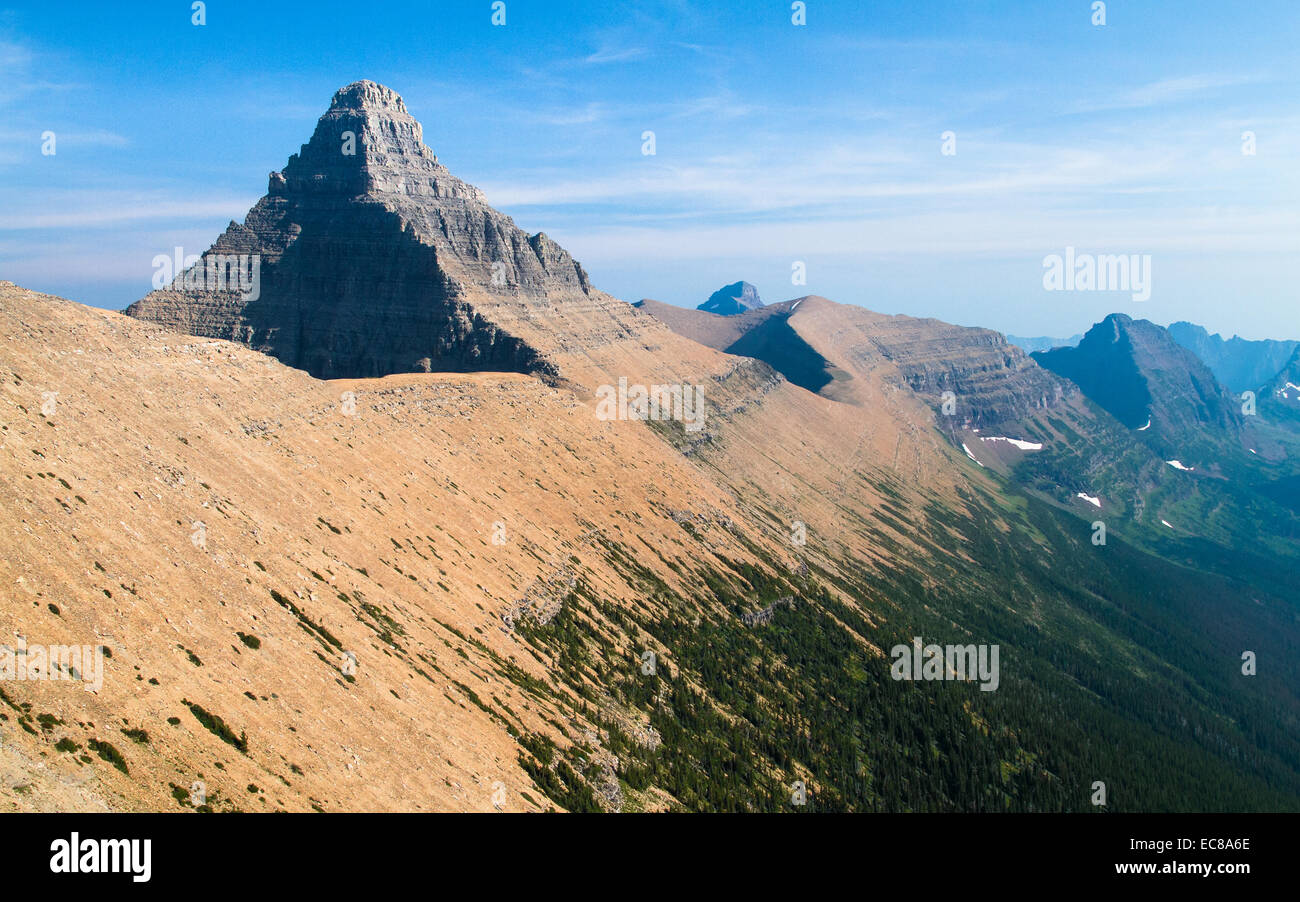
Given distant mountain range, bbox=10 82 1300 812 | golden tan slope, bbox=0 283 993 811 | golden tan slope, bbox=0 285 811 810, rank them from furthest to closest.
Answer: distant mountain range, bbox=10 82 1300 812 → golden tan slope, bbox=0 285 811 810 → golden tan slope, bbox=0 283 993 811

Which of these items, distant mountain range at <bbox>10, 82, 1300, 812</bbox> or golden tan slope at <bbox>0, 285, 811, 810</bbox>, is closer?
golden tan slope at <bbox>0, 285, 811, 810</bbox>

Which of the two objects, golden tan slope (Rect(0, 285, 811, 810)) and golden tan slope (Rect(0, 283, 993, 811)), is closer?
golden tan slope (Rect(0, 283, 993, 811))

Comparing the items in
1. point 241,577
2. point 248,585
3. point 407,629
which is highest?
point 241,577

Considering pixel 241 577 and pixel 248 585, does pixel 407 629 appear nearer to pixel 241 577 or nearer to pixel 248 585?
pixel 248 585

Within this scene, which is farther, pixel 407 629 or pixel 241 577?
pixel 407 629

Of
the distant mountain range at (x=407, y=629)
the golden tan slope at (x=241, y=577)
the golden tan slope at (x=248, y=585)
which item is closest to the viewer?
the golden tan slope at (x=248, y=585)

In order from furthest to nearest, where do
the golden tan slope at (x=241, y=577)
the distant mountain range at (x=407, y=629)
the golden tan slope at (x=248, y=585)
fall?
the distant mountain range at (x=407, y=629) → the golden tan slope at (x=241, y=577) → the golden tan slope at (x=248, y=585)

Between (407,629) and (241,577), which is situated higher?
(241,577)

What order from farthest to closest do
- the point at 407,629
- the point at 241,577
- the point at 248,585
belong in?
the point at 407,629
the point at 241,577
the point at 248,585

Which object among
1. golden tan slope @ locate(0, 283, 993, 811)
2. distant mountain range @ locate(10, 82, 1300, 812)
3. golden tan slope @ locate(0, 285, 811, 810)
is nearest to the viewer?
golden tan slope @ locate(0, 283, 993, 811)

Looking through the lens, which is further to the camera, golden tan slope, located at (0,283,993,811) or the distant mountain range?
the distant mountain range

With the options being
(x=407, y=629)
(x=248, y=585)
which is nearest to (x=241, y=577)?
(x=248, y=585)
